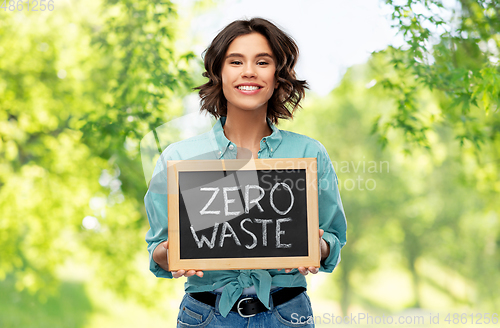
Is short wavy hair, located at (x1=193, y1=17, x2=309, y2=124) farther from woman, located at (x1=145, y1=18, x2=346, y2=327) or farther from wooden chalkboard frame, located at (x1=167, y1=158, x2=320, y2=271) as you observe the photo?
wooden chalkboard frame, located at (x1=167, y1=158, x2=320, y2=271)

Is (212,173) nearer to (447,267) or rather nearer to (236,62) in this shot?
(236,62)

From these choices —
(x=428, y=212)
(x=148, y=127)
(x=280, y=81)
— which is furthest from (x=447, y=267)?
(x=280, y=81)

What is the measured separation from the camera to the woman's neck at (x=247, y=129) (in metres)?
1.66

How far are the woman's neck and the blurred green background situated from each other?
201cm

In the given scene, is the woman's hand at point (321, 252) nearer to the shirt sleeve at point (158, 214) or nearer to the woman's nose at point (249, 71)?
the shirt sleeve at point (158, 214)

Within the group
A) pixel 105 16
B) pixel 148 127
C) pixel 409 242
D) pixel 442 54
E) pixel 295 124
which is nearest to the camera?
pixel 442 54

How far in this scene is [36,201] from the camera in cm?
590

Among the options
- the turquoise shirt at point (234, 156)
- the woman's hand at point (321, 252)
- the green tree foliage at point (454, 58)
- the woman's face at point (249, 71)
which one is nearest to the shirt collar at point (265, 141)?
the turquoise shirt at point (234, 156)

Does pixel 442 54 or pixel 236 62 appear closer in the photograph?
pixel 236 62

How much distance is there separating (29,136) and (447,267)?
11.6 metres

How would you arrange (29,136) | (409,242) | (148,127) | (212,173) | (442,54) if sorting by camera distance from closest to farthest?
(212,173)
(442,54)
(148,127)
(29,136)
(409,242)

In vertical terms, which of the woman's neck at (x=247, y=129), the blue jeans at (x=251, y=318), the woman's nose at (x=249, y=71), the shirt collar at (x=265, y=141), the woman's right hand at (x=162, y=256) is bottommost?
the blue jeans at (x=251, y=318)

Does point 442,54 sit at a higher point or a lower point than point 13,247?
higher

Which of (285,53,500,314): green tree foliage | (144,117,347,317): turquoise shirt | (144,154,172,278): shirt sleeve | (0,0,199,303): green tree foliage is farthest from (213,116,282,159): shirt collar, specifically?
(285,53,500,314): green tree foliage
